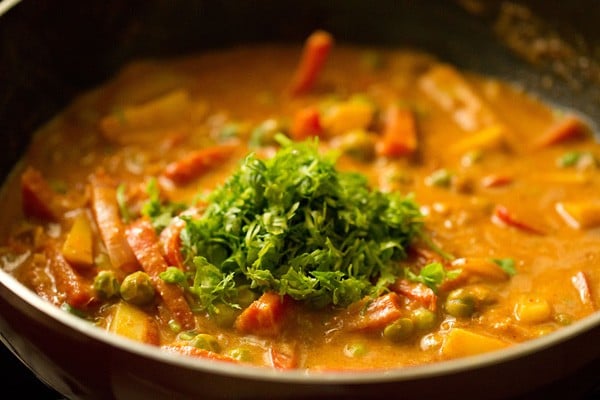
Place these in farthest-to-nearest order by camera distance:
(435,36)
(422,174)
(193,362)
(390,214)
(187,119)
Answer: (435,36) → (187,119) → (422,174) → (390,214) → (193,362)

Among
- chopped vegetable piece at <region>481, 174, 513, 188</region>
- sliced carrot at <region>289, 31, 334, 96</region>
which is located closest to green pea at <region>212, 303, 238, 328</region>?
chopped vegetable piece at <region>481, 174, 513, 188</region>

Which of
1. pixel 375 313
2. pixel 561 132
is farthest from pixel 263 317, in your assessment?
pixel 561 132

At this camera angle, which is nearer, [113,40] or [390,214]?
[390,214]

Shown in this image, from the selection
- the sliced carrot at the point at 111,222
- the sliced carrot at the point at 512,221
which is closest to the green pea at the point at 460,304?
the sliced carrot at the point at 512,221

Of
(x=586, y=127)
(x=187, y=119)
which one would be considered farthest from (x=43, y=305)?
(x=586, y=127)

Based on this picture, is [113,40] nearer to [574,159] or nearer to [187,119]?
[187,119]

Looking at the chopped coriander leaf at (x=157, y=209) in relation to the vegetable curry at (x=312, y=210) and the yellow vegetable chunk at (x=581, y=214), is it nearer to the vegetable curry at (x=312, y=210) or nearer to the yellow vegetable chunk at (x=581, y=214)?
the vegetable curry at (x=312, y=210)
